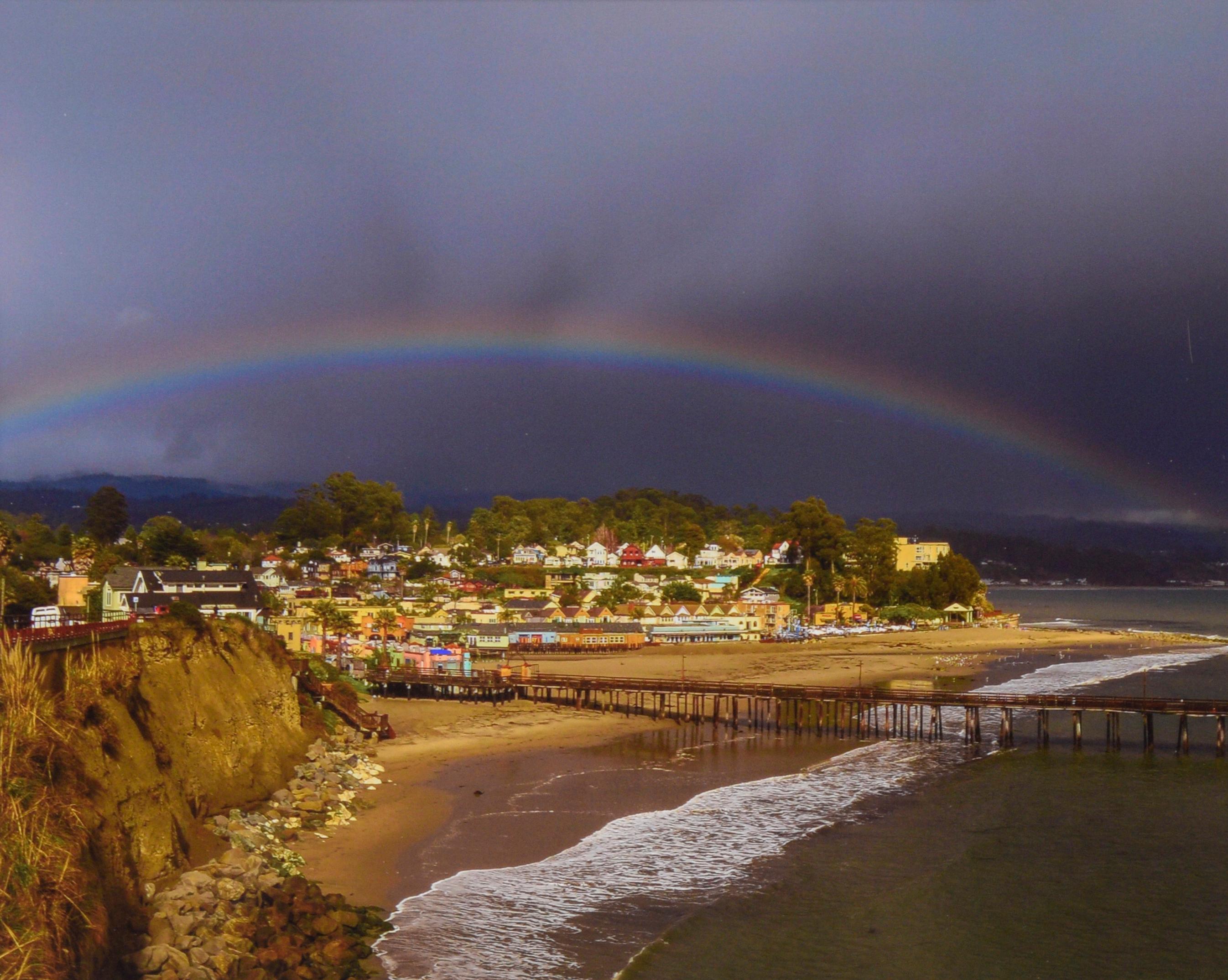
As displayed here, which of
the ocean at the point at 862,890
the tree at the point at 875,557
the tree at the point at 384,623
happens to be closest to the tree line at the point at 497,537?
the tree at the point at 875,557

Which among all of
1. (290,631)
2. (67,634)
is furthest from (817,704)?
(67,634)

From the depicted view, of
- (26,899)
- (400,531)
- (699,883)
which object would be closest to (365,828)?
(699,883)

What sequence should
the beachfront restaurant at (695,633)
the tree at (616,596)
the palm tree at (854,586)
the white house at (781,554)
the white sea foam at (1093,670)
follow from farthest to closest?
the white house at (781,554), the palm tree at (854,586), the tree at (616,596), the beachfront restaurant at (695,633), the white sea foam at (1093,670)

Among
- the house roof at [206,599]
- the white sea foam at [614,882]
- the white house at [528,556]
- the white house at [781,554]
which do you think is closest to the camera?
the white sea foam at [614,882]

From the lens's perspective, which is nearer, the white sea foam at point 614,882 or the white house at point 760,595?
the white sea foam at point 614,882

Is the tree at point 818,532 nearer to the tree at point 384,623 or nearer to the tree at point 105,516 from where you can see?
the tree at point 384,623

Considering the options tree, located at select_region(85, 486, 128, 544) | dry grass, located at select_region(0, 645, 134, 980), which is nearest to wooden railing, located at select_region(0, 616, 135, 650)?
dry grass, located at select_region(0, 645, 134, 980)

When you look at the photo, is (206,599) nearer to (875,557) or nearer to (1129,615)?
(875,557)
